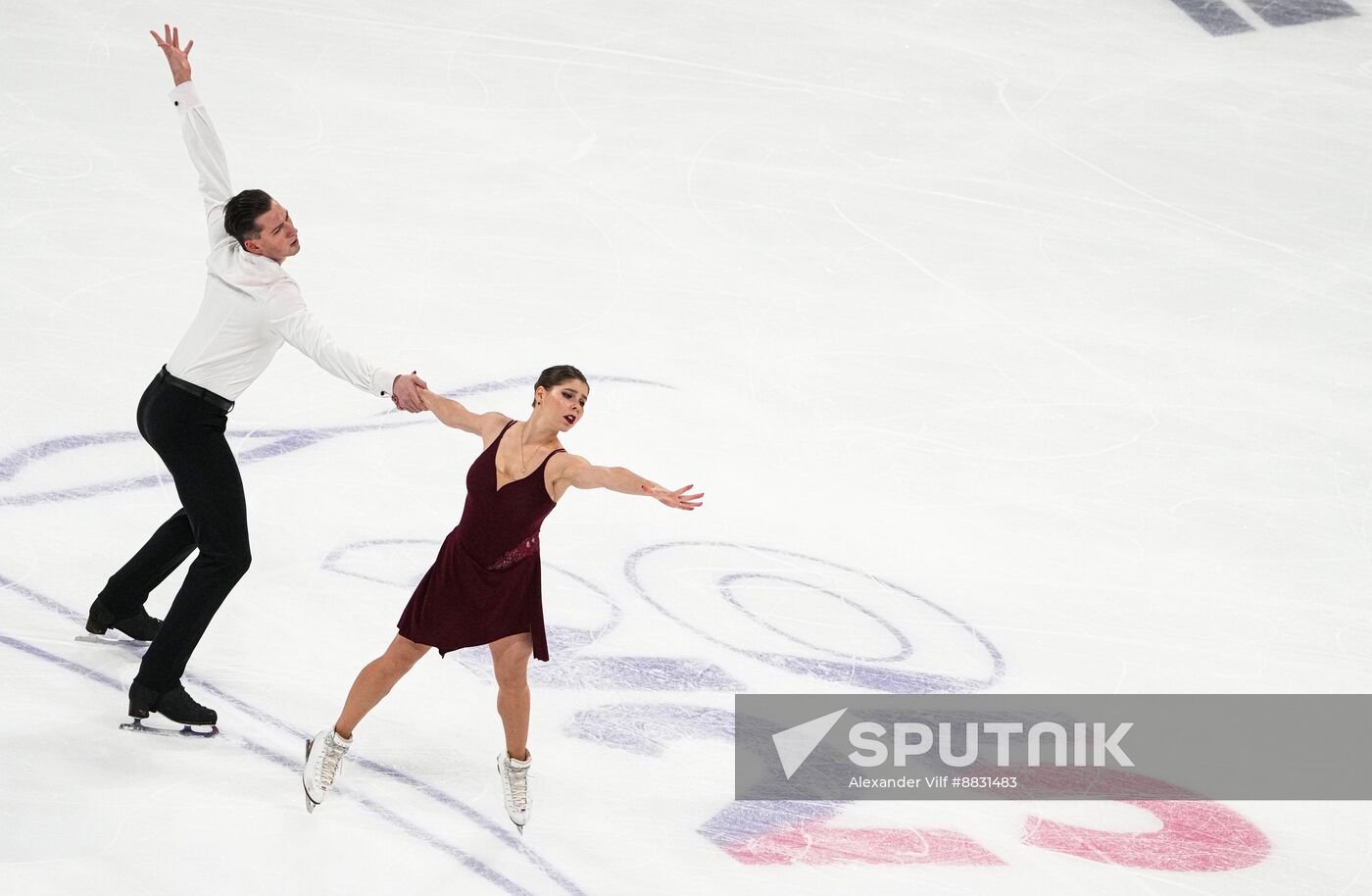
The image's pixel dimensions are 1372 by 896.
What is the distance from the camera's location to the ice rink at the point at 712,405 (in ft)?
15.0

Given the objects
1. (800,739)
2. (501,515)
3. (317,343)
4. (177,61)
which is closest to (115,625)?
(317,343)

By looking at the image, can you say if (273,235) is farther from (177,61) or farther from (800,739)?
(800,739)

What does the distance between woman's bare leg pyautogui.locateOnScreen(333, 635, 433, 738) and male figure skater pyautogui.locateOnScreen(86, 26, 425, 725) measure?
1.99 ft

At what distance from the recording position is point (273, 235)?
453cm

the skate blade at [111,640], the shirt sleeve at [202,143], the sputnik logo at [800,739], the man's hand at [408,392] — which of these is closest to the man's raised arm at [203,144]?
the shirt sleeve at [202,143]

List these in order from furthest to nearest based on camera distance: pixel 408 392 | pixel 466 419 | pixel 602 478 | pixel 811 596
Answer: pixel 811 596 → pixel 408 392 → pixel 466 419 → pixel 602 478

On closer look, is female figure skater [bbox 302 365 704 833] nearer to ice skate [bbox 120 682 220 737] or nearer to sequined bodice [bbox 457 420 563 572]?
sequined bodice [bbox 457 420 563 572]

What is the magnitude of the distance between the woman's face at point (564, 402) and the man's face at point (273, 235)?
1.01 metres

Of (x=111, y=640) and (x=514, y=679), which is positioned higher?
(x=514, y=679)

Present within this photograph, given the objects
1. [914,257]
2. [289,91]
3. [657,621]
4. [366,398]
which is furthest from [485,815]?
[289,91]

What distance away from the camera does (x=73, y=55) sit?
28.1 feet

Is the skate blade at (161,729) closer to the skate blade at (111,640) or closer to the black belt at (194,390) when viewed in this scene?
the skate blade at (111,640)

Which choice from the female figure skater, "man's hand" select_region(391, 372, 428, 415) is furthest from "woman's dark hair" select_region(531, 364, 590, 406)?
"man's hand" select_region(391, 372, 428, 415)

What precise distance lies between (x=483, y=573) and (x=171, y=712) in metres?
1.18
